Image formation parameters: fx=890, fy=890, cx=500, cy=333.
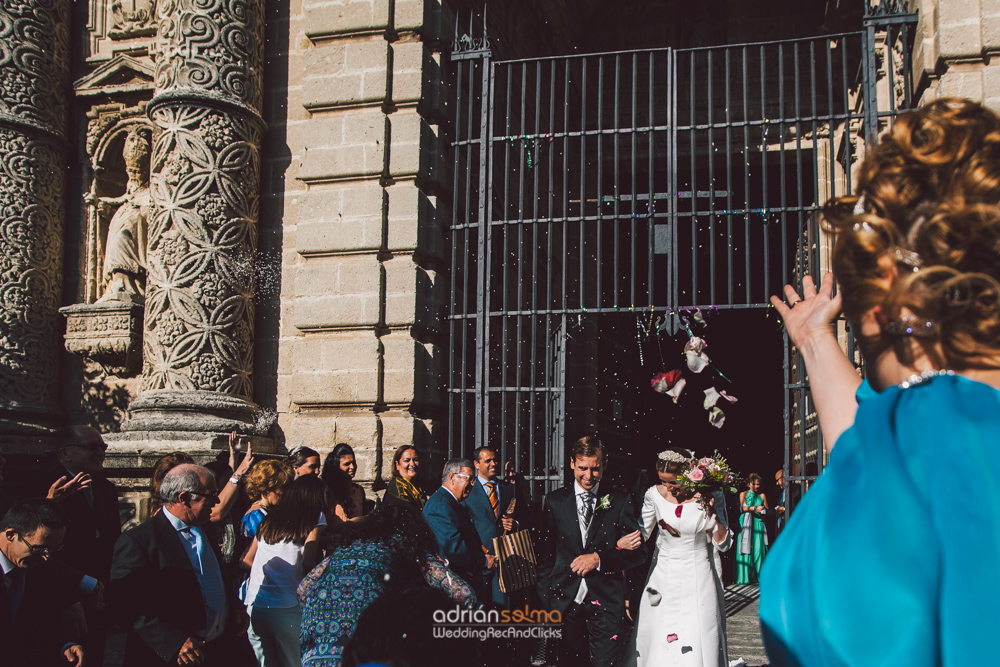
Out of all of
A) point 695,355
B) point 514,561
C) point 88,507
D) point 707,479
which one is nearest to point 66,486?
point 88,507

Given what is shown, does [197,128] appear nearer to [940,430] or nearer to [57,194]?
[57,194]

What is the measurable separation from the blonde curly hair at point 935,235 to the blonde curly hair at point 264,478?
16.7 feet

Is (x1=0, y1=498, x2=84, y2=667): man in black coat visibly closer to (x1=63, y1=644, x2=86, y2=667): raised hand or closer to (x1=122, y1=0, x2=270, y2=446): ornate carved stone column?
(x1=63, y1=644, x2=86, y2=667): raised hand

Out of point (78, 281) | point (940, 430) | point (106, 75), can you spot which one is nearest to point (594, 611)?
point (940, 430)

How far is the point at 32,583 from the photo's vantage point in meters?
4.32

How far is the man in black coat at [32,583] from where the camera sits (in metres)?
4.22

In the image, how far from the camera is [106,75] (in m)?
8.82

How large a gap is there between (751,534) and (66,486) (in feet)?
33.2

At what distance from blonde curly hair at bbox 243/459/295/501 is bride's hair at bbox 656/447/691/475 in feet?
8.38

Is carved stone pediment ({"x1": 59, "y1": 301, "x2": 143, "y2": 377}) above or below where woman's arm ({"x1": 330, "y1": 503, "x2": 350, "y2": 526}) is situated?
above

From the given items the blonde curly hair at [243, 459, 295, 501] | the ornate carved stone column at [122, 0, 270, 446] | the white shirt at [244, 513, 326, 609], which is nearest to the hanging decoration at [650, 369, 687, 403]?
the ornate carved stone column at [122, 0, 270, 446]

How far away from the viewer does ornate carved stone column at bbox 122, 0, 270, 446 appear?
772 cm

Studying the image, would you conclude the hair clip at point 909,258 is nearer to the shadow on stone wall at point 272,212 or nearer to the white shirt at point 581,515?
the white shirt at point 581,515

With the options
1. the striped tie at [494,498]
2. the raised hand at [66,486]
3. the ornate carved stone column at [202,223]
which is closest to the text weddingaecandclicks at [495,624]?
the striped tie at [494,498]
